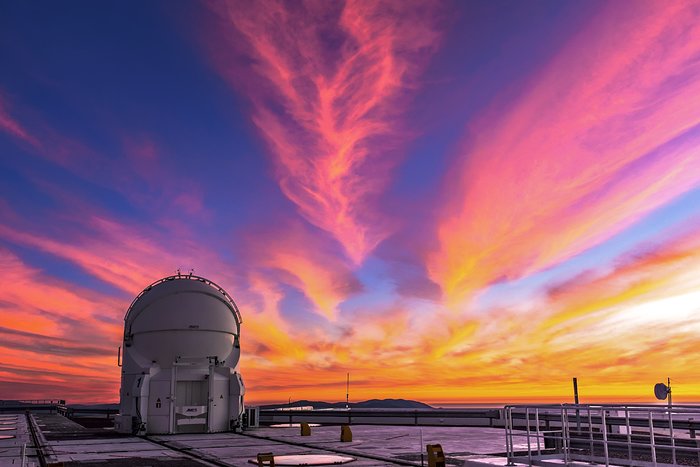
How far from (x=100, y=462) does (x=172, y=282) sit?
20.8 meters

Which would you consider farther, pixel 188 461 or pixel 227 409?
pixel 227 409

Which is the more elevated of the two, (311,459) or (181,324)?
(181,324)

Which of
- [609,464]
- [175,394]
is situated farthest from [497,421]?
[609,464]

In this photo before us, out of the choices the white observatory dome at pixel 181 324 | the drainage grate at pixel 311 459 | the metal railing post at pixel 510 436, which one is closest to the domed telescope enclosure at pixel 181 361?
the white observatory dome at pixel 181 324

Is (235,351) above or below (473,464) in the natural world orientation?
above

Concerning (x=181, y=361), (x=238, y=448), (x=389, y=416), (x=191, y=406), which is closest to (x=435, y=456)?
(x=238, y=448)

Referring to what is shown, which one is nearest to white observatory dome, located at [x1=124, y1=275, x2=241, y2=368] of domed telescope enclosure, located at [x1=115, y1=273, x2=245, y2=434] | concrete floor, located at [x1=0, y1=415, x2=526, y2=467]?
domed telescope enclosure, located at [x1=115, y1=273, x2=245, y2=434]

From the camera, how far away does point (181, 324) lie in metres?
38.7

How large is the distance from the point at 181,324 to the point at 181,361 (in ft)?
7.96

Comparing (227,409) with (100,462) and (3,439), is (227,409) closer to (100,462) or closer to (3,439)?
(3,439)

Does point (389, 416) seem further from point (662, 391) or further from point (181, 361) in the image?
point (662, 391)

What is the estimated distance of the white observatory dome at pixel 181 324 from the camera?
38.2m

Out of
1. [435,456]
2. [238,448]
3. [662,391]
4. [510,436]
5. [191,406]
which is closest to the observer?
[510,436]

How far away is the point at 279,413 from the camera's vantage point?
5566 centimetres
